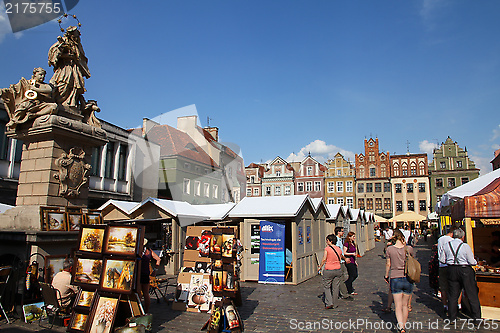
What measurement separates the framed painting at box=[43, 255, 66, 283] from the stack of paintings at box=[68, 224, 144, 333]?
4.83ft

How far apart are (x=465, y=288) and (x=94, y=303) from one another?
715 centimetres

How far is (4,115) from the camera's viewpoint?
60.6ft

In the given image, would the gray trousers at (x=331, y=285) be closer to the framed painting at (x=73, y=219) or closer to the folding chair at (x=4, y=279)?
the framed painting at (x=73, y=219)

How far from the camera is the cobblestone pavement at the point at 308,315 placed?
699 centimetres

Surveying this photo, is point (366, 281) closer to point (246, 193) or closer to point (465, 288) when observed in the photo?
point (465, 288)

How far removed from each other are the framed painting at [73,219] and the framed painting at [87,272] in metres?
1.91

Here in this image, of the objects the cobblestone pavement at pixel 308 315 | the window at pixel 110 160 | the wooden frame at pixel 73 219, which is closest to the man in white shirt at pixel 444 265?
the cobblestone pavement at pixel 308 315

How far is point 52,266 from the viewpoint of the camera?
24.9ft

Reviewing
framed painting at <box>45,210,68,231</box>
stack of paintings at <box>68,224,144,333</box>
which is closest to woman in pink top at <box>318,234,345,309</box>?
stack of paintings at <box>68,224,144,333</box>

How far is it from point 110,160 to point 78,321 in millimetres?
21496

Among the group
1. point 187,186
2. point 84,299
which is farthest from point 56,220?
point 187,186

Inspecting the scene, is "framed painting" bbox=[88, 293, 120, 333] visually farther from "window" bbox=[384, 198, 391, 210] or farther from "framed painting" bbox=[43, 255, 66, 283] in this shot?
"window" bbox=[384, 198, 391, 210]

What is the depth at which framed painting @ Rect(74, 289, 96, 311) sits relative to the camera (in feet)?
20.5

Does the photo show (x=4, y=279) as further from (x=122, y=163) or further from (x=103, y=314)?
(x=122, y=163)
